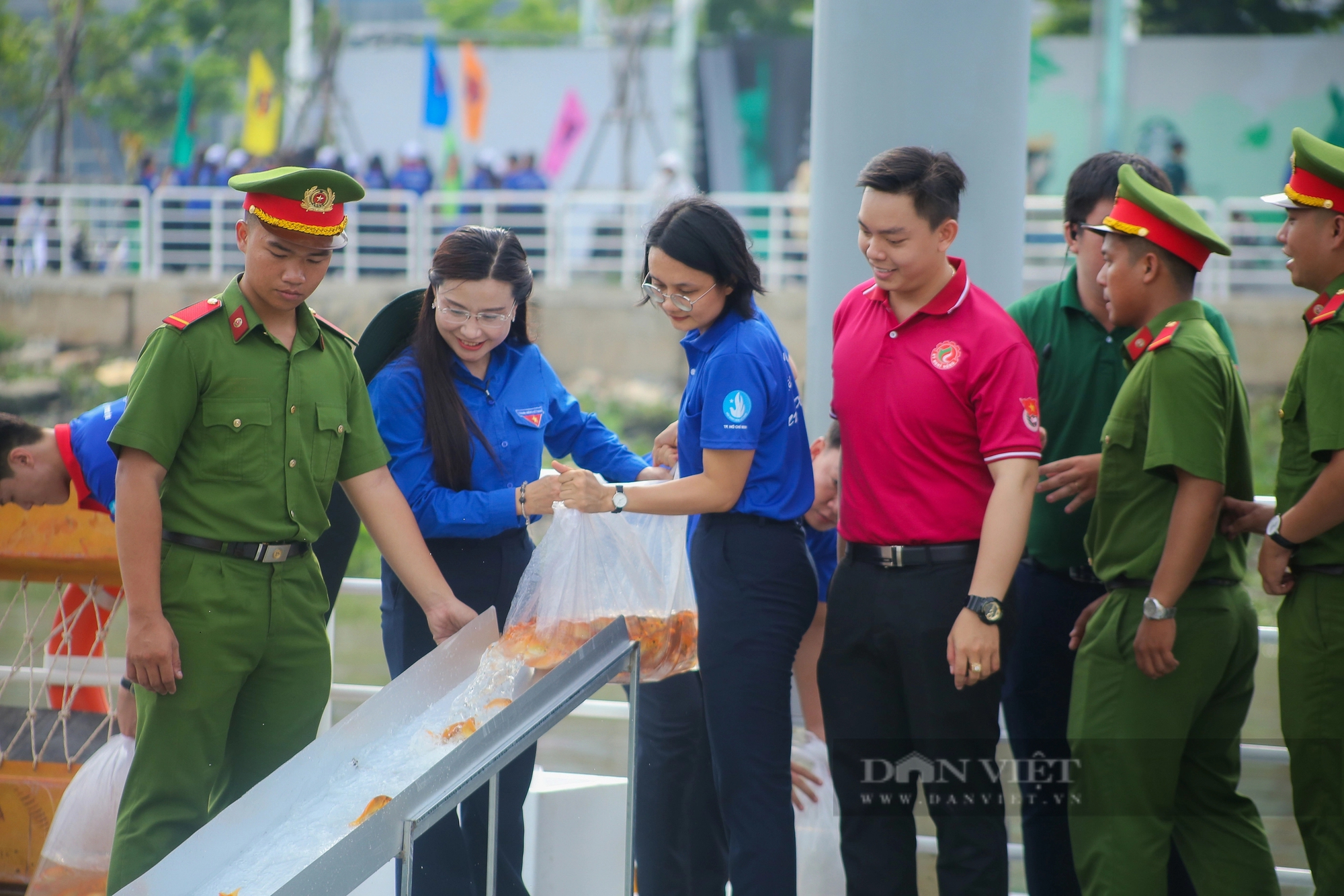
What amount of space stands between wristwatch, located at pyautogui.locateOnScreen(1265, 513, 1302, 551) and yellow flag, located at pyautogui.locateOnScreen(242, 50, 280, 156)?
17772mm

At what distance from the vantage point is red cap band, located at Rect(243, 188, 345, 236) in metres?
2.46

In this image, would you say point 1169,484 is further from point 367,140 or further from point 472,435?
point 367,140

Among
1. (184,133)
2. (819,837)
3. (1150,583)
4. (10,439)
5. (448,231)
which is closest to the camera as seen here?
(1150,583)

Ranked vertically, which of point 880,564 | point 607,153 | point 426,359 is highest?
point 607,153

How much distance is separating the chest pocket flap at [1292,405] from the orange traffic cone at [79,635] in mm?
2844

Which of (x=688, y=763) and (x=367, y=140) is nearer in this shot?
(x=688, y=763)

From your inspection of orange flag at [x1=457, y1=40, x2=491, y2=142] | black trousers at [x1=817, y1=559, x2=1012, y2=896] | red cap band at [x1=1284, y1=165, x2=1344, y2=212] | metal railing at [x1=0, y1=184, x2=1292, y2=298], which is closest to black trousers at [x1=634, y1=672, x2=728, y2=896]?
black trousers at [x1=817, y1=559, x2=1012, y2=896]

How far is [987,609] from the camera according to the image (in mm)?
2350

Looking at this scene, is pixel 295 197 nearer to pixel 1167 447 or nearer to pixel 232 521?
pixel 232 521

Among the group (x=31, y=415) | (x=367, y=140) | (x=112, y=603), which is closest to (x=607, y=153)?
(x=367, y=140)

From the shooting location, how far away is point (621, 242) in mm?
14344

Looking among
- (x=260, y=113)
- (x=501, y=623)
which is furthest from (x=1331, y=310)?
(x=260, y=113)

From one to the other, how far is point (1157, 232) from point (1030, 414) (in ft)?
1.62

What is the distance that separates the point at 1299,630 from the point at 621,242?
483 inches
